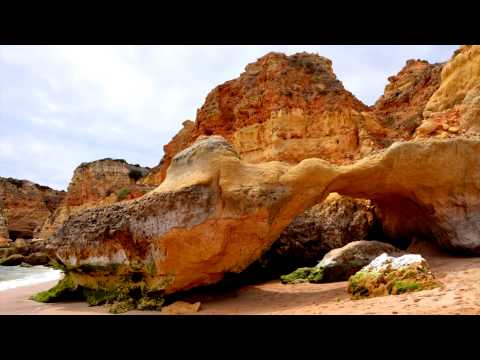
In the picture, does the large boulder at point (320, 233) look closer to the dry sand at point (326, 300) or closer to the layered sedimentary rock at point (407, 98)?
the dry sand at point (326, 300)

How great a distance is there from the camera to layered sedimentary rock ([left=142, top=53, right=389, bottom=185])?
65.0 ft

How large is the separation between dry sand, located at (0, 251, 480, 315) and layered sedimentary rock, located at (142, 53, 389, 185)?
1154cm

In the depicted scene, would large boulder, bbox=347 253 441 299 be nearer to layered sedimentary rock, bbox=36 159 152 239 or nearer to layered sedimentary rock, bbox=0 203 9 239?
layered sedimentary rock, bbox=36 159 152 239

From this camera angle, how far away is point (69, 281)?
27.5 feet

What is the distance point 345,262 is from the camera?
8469 millimetres

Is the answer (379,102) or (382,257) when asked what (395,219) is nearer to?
(382,257)

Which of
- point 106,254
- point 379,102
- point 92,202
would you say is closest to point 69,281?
point 106,254

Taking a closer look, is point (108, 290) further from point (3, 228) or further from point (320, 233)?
point (3, 228)

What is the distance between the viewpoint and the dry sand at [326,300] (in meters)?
4.52

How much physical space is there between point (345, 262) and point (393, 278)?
2567 mm

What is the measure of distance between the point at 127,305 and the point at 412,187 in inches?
267

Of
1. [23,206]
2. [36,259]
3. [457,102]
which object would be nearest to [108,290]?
[457,102]

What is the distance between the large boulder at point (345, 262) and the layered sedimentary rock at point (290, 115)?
399 inches

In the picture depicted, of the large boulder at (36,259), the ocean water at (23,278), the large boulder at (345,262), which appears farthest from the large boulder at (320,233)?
the large boulder at (36,259)
